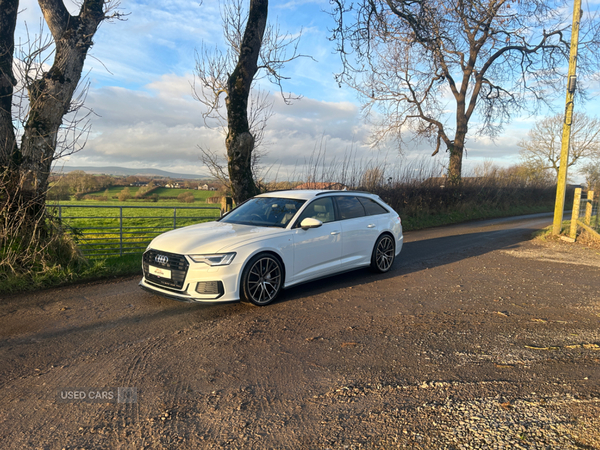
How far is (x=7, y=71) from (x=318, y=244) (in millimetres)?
6602

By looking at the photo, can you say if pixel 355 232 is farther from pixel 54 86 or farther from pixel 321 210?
pixel 54 86

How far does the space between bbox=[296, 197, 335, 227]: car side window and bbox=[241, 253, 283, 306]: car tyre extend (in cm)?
108

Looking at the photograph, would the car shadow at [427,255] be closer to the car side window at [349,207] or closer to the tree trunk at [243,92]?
the car side window at [349,207]

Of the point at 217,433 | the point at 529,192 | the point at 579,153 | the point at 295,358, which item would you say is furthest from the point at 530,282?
the point at 579,153

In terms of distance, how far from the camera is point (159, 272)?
570cm

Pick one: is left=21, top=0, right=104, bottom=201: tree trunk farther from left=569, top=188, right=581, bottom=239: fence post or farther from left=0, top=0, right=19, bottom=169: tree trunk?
left=569, top=188, right=581, bottom=239: fence post

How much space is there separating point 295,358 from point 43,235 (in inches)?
226

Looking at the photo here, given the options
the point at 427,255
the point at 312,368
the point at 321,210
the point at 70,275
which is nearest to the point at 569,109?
the point at 427,255

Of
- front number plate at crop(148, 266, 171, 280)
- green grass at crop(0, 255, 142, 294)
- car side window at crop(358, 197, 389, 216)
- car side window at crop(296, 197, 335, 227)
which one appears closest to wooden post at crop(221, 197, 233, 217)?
green grass at crop(0, 255, 142, 294)

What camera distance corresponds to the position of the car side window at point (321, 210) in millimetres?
6727

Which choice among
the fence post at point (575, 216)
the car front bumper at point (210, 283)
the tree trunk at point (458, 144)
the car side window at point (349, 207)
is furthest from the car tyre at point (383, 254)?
the tree trunk at point (458, 144)

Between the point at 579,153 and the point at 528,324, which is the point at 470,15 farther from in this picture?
the point at 579,153

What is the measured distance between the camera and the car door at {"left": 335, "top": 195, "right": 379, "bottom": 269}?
7.12 metres

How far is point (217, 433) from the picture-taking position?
2.86m
